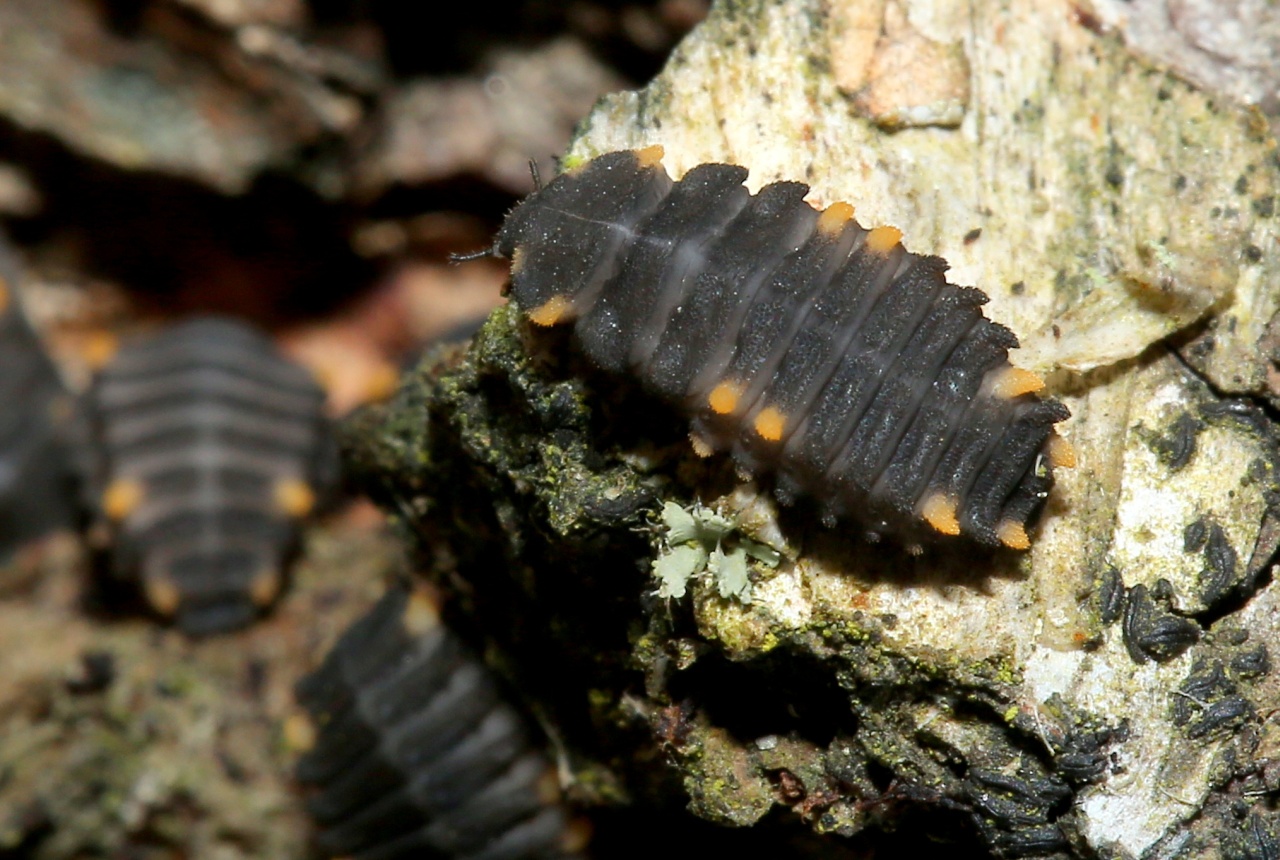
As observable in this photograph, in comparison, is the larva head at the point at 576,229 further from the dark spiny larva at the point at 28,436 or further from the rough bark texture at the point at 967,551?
the dark spiny larva at the point at 28,436

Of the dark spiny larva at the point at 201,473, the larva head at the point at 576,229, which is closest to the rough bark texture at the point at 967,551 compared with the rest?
the larva head at the point at 576,229

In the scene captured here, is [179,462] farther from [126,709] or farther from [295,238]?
[295,238]

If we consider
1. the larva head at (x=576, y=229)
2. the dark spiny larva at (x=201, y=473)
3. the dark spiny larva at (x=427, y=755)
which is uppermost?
the dark spiny larva at (x=201, y=473)

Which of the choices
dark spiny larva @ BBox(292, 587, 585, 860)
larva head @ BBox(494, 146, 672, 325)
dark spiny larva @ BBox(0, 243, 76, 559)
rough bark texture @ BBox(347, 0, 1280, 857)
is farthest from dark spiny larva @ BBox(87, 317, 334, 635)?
larva head @ BBox(494, 146, 672, 325)

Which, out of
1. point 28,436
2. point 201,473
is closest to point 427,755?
point 201,473

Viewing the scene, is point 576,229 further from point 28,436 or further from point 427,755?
point 28,436

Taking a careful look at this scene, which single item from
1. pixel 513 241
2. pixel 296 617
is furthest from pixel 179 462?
pixel 513 241
